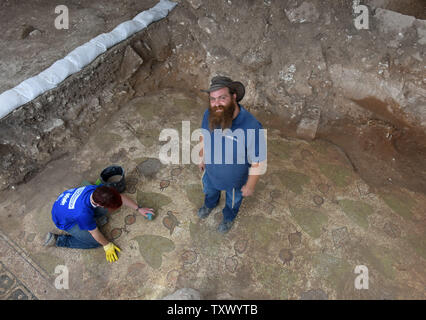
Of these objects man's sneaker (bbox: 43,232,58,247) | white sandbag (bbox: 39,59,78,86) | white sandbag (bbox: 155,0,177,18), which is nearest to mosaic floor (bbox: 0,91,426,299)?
man's sneaker (bbox: 43,232,58,247)

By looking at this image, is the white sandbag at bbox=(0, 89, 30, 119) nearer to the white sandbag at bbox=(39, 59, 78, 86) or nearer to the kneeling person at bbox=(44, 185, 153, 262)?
the white sandbag at bbox=(39, 59, 78, 86)

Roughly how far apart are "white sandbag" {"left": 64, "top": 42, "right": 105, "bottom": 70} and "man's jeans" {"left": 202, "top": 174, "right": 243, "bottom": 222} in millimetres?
2488

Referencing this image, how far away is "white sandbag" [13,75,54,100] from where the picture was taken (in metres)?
3.48

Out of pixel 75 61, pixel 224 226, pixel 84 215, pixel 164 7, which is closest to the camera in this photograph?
pixel 84 215

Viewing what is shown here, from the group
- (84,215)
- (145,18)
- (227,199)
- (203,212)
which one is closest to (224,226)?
(203,212)

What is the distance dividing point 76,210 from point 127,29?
2992mm

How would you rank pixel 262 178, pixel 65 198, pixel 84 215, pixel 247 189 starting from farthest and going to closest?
pixel 262 178 < pixel 65 198 < pixel 84 215 < pixel 247 189

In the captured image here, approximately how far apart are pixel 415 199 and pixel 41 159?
4836 mm

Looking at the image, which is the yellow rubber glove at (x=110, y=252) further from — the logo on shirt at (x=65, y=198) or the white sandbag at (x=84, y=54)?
the white sandbag at (x=84, y=54)

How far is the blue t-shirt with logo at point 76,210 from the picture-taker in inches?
104

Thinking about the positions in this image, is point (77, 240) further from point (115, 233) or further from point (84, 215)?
point (84, 215)

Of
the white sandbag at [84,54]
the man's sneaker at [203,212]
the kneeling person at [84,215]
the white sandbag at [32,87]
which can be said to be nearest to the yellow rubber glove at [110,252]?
the kneeling person at [84,215]

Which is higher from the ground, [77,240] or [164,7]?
[164,7]

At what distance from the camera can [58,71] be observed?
373cm
